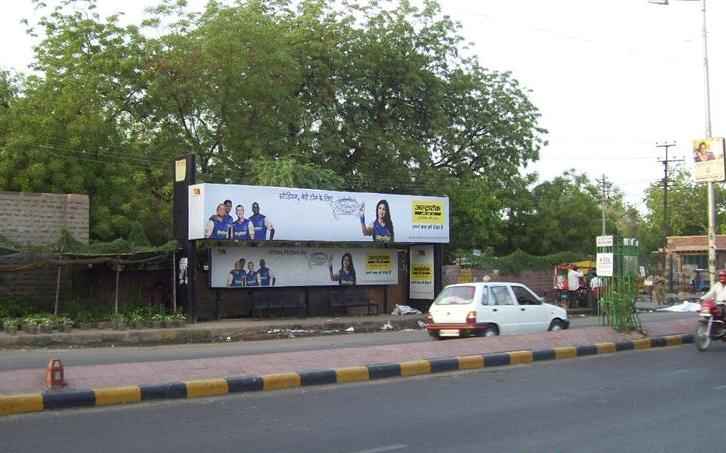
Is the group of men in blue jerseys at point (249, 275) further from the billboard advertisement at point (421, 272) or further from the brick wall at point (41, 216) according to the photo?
the billboard advertisement at point (421, 272)

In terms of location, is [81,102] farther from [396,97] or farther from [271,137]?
[396,97]

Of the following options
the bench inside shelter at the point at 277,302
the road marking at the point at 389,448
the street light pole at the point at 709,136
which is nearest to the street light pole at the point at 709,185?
the street light pole at the point at 709,136

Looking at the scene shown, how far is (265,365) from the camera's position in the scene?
35.5 ft

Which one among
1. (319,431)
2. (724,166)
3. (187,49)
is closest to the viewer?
(319,431)

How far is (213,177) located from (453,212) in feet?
45.8

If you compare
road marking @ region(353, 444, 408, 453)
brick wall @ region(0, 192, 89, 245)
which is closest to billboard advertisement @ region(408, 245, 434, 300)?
brick wall @ region(0, 192, 89, 245)

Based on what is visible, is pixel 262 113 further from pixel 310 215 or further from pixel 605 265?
pixel 605 265

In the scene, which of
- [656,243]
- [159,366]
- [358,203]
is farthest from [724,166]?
[656,243]

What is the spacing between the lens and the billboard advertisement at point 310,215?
67.9 feet

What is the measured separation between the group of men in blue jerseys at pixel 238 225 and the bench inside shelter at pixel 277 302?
211 cm

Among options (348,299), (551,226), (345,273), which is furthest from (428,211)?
(551,226)

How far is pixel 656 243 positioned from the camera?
63.7m

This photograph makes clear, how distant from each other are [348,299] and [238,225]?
17.1ft

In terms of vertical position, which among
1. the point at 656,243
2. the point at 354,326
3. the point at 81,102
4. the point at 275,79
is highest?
the point at 275,79
